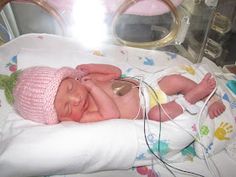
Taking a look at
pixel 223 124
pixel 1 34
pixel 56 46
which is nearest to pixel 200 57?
pixel 223 124

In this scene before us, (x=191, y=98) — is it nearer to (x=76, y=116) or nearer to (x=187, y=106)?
(x=187, y=106)

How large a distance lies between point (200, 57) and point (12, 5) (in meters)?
1.07

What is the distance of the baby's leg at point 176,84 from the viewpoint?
1104 millimetres

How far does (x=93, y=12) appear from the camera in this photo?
143 cm

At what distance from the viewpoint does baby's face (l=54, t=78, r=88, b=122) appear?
1.02m

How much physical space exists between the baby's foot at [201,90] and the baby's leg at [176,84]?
0.15ft

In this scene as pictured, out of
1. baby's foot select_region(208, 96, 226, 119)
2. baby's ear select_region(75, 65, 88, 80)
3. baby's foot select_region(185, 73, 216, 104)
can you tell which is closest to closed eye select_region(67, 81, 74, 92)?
baby's ear select_region(75, 65, 88, 80)

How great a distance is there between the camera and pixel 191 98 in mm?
1065

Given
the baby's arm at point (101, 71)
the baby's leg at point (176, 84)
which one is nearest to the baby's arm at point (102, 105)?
the baby's arm at point (101, 71)

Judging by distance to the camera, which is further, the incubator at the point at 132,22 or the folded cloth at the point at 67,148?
the incubator at the point at 132,22

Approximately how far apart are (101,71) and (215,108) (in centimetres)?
51

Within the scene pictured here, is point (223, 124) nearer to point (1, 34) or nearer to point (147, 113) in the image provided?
point (147, 113)

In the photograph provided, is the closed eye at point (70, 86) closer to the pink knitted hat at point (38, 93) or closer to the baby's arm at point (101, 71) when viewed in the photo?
the pink knitted hat at point (38, 93)

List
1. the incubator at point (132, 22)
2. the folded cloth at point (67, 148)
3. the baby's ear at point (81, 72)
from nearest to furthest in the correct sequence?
1. the folded cloth at point (67, 148)
2. the baby's ear at point (81, 72)
3. the incubator at point (132, 22)
